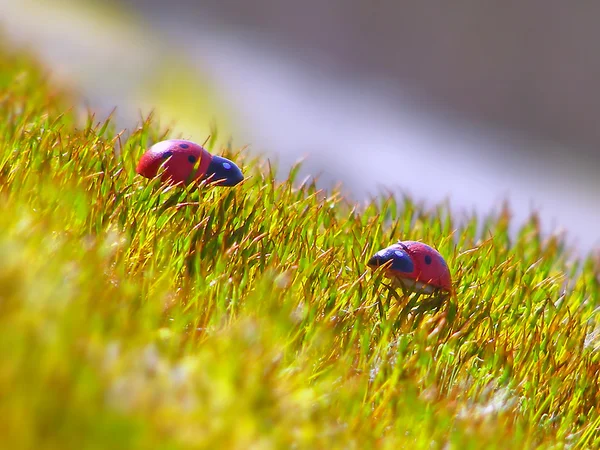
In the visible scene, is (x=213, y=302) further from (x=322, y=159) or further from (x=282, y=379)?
(x=322, y=159)

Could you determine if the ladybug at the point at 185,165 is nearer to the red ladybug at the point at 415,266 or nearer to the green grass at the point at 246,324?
the green grass at the point at 246,324

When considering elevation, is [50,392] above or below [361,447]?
above

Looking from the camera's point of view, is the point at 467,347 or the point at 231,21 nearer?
the point at 467,347

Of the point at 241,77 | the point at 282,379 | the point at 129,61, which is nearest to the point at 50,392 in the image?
the point at 282,379

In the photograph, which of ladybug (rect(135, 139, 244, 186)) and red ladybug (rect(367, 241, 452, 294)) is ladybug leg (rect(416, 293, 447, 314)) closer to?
red ladybug (rect(367, 241, 452, 294))

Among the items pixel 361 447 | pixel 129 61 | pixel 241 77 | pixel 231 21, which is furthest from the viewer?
pixel 231 21

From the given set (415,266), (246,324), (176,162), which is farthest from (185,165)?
(246,324)

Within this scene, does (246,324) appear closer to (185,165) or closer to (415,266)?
(415,266)
